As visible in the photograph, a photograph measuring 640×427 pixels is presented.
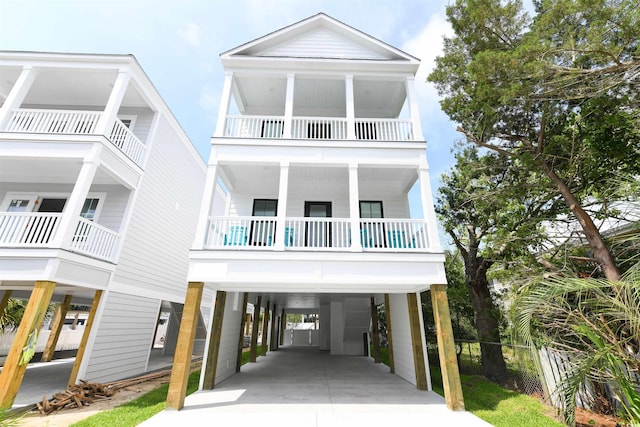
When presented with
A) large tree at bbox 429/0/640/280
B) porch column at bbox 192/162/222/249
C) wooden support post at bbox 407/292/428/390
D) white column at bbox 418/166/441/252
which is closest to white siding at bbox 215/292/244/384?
porch column at bbox 192/162/222/249

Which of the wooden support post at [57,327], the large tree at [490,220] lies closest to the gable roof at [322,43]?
the large tree at [490,220]

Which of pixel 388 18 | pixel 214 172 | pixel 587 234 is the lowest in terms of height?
pixel 587 234

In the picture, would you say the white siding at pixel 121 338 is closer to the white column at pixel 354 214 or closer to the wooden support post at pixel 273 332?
the wooden support post at pixel 273 332

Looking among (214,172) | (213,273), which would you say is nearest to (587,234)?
(213,273)

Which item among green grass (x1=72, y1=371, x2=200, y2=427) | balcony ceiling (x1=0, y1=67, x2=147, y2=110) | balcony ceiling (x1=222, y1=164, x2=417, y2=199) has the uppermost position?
balcony ceiling (x1=0, y1=67, x2=147, y2=110)

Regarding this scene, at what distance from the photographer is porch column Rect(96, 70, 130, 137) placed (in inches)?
323

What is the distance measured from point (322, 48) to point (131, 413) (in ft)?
38.2

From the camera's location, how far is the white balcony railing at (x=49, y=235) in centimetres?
701

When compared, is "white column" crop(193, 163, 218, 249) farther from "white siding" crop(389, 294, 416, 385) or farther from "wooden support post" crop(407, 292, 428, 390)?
"white siding" crop(389, 294, 416, 385)

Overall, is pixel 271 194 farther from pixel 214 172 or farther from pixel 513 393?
pixel 513 393

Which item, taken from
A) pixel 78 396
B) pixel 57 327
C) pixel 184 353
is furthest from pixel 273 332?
pixel 184 353

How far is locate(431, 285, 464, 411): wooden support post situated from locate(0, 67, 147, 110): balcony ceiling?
39.7ft

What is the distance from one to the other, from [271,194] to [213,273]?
4.10m

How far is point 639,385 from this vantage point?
448 cm
